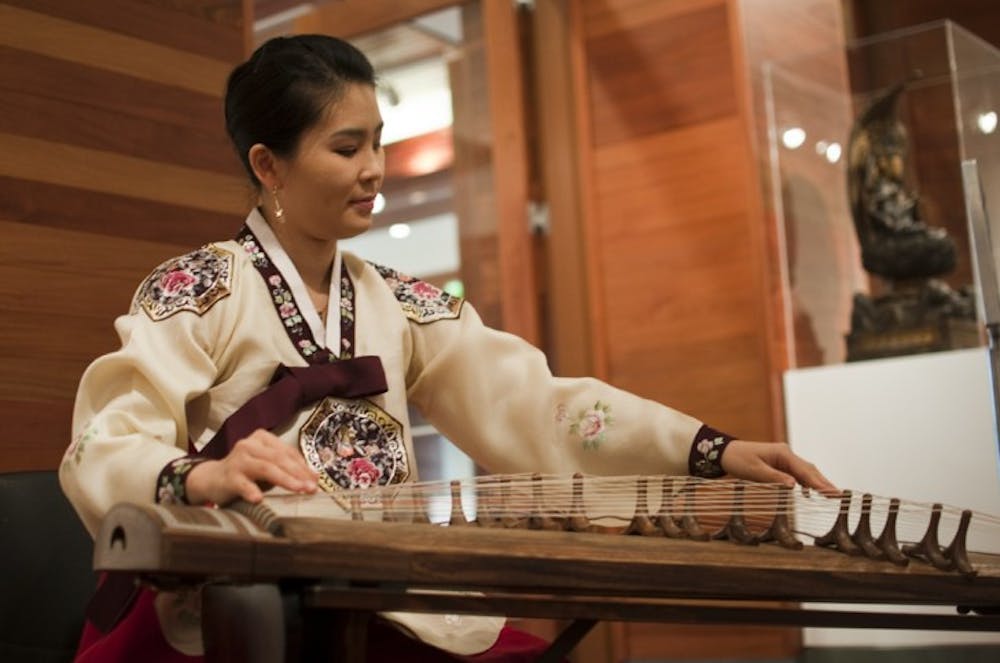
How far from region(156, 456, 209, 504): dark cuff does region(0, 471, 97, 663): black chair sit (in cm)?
45

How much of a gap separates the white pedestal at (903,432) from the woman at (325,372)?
1666 millimetres

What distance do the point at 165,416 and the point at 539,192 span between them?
2.65m

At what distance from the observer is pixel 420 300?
186 cm

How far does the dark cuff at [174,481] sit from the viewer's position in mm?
1225

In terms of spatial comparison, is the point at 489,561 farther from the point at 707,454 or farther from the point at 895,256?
the point at 895,256

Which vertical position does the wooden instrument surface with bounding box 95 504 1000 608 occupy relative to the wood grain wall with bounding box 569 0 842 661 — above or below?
below

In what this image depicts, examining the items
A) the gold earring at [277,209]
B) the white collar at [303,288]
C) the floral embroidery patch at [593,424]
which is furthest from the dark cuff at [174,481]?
the floral embroidery patch at [593,424]

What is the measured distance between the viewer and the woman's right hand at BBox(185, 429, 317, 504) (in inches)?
45.2

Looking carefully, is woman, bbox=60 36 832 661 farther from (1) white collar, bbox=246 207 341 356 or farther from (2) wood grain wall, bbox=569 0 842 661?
(2) wood grain wall, bbox=569 0 842 661

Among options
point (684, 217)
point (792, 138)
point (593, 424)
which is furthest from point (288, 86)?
point (792, 138)

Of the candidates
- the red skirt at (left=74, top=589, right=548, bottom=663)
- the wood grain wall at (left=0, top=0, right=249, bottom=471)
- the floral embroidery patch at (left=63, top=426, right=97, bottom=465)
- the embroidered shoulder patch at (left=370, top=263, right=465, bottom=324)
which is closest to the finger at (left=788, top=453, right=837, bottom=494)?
the red skirt at (left=74, top=589, right=548, bottom=663)

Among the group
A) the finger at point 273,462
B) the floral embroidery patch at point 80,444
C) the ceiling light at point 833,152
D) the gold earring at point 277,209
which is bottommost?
the finger at point 273,462

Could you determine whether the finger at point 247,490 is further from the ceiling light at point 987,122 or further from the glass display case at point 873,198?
the glass display case at point 873,198

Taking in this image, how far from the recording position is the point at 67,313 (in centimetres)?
214
